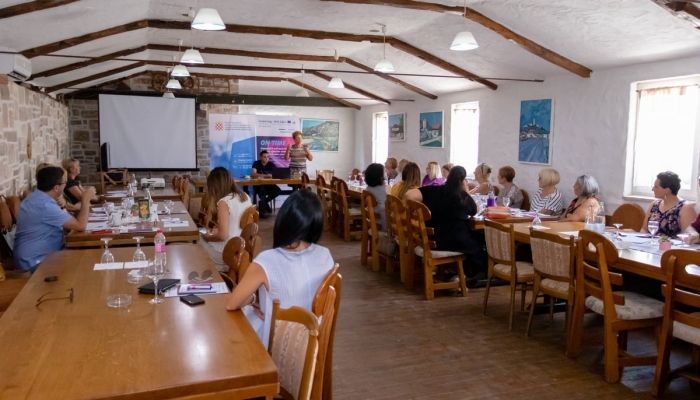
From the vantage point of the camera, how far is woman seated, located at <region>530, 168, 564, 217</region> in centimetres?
634

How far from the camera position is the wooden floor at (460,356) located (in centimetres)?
321

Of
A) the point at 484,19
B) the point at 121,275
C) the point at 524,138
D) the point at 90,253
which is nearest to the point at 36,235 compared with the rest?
the point at 90,253

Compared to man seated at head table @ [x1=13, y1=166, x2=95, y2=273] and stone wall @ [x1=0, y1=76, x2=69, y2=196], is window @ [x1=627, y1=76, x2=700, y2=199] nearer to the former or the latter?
man seated at head table @ [x1=13, y1=166, x2=95, y2=273]

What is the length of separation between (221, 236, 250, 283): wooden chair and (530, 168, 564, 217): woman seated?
4.41 metres

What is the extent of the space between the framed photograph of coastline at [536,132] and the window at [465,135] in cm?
131

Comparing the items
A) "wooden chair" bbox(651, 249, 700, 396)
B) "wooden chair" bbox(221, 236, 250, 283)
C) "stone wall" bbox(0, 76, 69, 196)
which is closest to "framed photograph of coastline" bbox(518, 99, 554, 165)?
"wooden chair" bbox(651, 249, 700, 396)

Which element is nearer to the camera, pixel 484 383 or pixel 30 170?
pixel 484 383

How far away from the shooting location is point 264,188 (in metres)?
10.6

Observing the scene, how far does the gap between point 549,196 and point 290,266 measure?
4961mm

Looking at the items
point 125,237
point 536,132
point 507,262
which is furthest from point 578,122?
point 125,237

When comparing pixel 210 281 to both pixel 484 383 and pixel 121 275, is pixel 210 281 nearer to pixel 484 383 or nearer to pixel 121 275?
pixel 121 275

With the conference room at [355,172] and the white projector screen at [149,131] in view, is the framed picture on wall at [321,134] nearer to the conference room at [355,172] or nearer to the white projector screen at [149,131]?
the conference room at [355,172]

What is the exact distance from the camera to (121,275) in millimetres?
2861

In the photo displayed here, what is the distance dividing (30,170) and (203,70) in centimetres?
452
